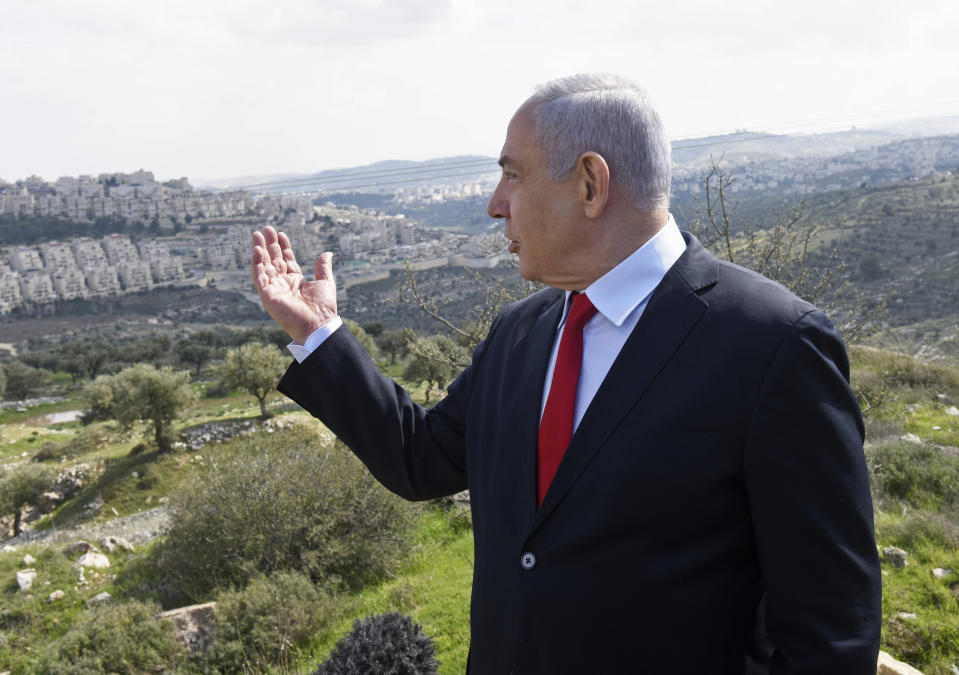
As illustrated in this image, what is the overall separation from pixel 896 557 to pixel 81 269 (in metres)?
95.8

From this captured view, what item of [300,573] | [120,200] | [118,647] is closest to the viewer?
[118,647]

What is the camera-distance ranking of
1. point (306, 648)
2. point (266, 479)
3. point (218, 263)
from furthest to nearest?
1. point (218, 263)
2. point (266, 479)
3. point (306, 648)

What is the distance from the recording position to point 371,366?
1.44m

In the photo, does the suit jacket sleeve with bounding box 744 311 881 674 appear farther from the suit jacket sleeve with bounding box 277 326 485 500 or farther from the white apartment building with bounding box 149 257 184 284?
the white apartment building with bounding box 149 257 184 284

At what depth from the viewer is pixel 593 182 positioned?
1153 mm

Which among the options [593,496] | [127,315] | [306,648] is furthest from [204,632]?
[127,315]

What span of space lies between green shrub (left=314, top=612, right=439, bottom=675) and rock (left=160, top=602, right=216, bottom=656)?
2.50m

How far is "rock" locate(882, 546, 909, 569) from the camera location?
3.98 meters

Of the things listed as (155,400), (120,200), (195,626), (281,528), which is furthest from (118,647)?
(120,200)

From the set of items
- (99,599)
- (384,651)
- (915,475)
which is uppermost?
(384,651)

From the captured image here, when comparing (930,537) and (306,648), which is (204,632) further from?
(930,537)

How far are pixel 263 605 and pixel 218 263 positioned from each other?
92.1 metres

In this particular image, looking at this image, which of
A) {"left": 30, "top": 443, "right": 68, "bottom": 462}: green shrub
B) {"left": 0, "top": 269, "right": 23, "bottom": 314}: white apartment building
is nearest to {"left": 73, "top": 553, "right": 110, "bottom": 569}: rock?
{"left": 30, "top": 443, "right": 68, "bottom": 462}: green shrub

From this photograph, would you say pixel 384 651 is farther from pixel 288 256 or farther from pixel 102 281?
pixel 102 281
